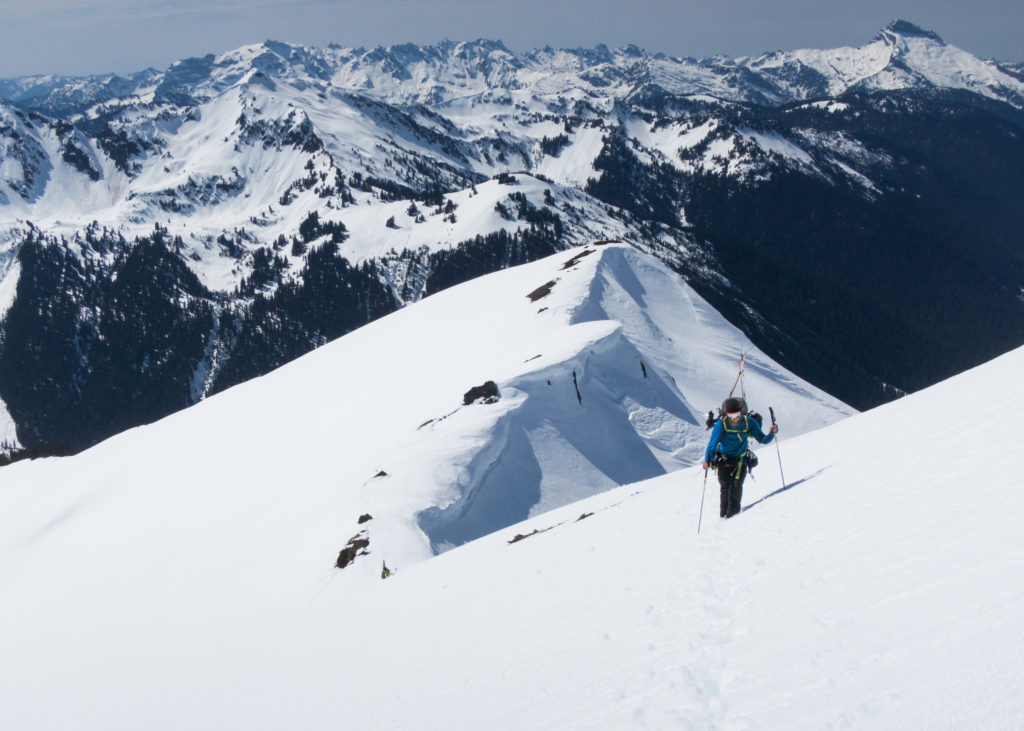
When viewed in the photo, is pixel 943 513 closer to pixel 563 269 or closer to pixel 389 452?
pixel 389 452

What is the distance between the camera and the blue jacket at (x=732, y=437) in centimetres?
1247

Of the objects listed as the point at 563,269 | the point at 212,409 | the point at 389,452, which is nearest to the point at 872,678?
the point at 389,452

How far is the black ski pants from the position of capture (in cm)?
1243

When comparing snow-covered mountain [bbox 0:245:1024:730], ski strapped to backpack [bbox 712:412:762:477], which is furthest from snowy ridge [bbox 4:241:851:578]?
ski strapped to backpack [bbox 712:412:762:477]

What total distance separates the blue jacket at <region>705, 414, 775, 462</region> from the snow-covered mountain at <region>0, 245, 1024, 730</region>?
1154mm

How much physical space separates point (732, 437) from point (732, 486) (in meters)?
1.04

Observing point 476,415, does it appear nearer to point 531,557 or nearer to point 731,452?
point 531,557

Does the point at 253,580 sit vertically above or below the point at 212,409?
above

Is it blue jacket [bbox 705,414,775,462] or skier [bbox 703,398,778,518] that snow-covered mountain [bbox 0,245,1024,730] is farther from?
blue jacket [bbox 705,414,775,462]

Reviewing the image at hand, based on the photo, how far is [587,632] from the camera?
9.46 meters

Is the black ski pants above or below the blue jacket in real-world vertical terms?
below

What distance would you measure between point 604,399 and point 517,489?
313 inches

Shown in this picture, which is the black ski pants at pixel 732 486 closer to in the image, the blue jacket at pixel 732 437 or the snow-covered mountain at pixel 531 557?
the blue jacket at pixel 732 437

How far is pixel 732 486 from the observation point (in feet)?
40.9
